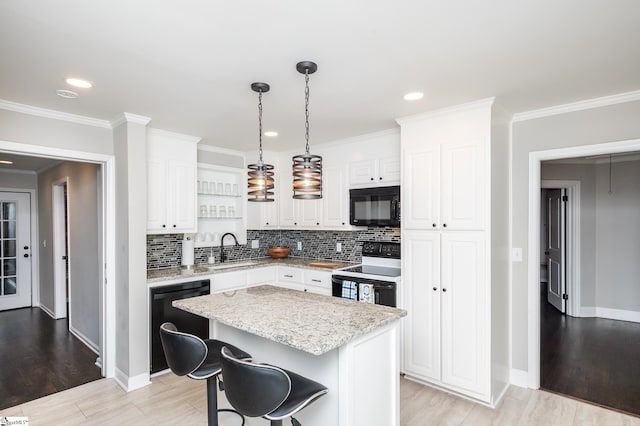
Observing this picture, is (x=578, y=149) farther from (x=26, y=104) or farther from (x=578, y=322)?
(x=26, y=104)

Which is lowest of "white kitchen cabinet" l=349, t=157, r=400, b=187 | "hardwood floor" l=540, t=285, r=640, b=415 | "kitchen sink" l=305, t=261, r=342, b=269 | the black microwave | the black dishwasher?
"hardwood floor" l=540, t=285, r=640, b=415

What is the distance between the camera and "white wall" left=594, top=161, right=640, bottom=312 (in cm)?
510

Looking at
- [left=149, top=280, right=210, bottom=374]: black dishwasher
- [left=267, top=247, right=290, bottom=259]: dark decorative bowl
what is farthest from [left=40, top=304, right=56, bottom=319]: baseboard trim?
[left=267, top=247, right=290, bottom=259]: dark decorative bowl

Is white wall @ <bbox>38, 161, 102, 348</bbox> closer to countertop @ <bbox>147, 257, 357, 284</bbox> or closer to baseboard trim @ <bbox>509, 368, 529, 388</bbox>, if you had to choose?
countertop @ <bbox>147, 257, 357, 284</bbox>

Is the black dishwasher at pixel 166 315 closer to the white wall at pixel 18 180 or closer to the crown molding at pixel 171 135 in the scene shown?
the crown molding at pixel 171 135

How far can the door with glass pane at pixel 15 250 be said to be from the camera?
582 centimetres

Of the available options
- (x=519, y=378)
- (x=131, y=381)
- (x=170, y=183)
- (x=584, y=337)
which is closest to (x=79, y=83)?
(x=170, y=183)

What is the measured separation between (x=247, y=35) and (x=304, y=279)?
9.85ft

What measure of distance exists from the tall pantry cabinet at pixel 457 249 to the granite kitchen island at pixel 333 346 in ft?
3.66

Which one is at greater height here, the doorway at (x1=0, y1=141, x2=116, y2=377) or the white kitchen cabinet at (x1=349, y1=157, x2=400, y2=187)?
the white kitchen cabinet at (x1=349, y1=157, x2=400, y2=187)

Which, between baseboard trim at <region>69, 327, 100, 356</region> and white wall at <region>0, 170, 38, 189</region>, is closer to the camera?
baseboard trim at <region>69, 327, 100, 356</region>

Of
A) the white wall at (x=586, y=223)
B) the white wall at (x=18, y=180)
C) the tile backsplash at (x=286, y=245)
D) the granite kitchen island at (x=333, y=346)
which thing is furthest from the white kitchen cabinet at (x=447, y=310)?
the white wall at (x=18, y=180)

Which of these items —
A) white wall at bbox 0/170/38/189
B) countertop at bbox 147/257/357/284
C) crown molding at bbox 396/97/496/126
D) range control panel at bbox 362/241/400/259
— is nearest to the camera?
crown molding at bbox 396/97/496/126

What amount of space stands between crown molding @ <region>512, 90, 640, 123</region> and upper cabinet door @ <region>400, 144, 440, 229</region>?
88 cm
